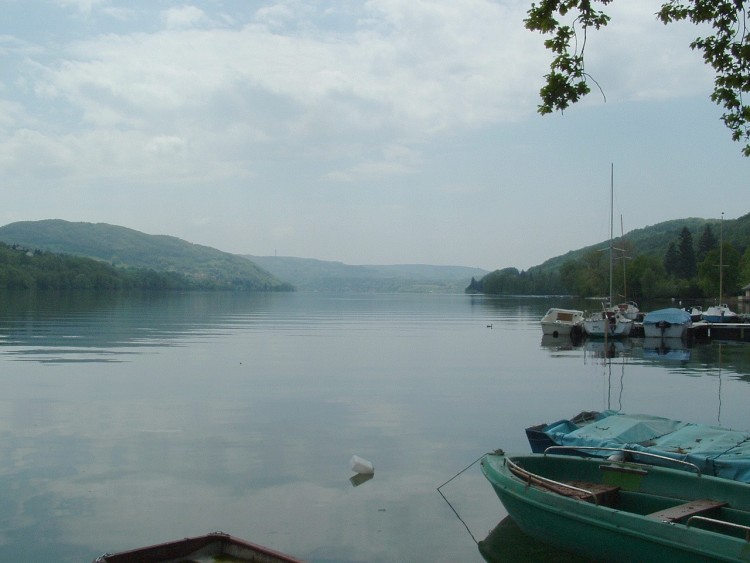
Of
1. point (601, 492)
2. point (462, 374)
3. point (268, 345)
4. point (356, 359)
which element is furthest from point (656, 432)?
point (268, 345)

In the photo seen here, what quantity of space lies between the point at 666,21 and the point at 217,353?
36.9 metres

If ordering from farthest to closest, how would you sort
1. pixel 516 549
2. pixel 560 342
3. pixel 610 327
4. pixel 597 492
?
pixel 610 327 → pixel 560 342 → pixel 516 549 → pixel 597 492

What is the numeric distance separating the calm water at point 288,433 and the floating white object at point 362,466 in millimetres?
342

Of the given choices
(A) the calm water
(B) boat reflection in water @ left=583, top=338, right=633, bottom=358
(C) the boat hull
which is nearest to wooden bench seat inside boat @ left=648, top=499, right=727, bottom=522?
(A) the calm water

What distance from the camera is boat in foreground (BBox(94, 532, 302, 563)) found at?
10516mm

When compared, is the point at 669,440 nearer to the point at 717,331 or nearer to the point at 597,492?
the point at 597,492

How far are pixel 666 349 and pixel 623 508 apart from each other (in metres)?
50.5

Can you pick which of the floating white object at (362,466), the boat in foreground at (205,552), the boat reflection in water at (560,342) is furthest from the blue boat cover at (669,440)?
the boat reflection in water at (560,342)

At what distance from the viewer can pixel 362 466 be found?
1856cm

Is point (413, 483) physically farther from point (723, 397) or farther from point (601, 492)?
point (723, 397)

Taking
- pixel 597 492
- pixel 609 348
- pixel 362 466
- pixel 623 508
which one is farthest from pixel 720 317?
pixel 597 492

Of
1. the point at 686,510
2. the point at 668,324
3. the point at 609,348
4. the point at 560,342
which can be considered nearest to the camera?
the point at 686,510

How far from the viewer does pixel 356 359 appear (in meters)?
46.2

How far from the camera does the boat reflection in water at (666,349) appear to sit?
53438mm
